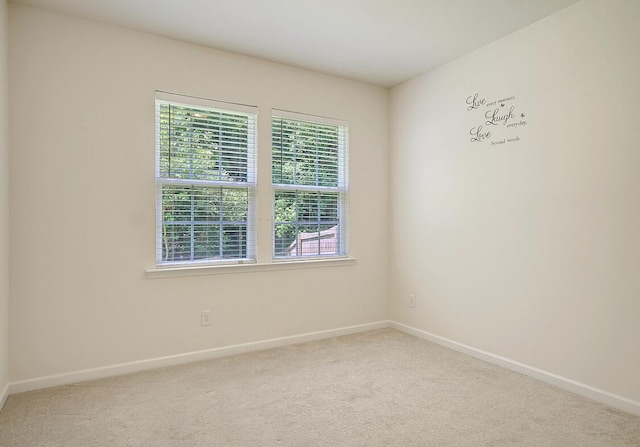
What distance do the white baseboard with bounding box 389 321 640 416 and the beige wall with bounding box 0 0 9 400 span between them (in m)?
3.27

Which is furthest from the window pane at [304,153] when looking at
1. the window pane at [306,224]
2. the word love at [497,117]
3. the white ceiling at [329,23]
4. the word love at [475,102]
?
the word love at [497,117]

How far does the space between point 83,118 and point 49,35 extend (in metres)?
0.57

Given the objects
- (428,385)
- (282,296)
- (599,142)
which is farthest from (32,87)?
(599,142)

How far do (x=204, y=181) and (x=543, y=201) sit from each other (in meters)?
2.57

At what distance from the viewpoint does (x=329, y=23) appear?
2805mm

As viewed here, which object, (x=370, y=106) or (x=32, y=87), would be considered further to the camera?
(x=370, y=106)

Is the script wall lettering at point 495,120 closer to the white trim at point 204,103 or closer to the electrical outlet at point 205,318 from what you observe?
the white trim at point 204,103

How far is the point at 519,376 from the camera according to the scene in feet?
9.33

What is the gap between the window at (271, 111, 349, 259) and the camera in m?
3.58

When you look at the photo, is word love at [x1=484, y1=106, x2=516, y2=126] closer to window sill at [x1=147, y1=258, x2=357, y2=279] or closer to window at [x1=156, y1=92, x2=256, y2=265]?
window sill at [x1=147, y1=258, x2=357, y2=279]

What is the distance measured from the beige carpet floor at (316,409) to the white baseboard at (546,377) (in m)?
0.07

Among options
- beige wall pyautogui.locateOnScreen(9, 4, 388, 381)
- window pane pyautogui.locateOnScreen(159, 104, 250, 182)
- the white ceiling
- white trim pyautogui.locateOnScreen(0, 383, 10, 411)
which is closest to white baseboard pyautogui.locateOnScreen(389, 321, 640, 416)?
beige wall pyautogui.locateOnScreen(9, 4, 388, 381)

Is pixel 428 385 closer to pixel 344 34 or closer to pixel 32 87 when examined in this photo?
pixel 344 34

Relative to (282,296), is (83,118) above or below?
above
